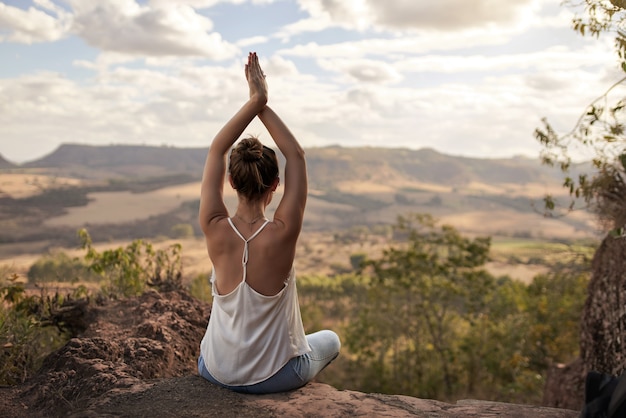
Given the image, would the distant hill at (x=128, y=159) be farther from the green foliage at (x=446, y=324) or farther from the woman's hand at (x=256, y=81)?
the woman's hand at (x=256, y=81)

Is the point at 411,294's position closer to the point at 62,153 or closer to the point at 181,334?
the point at 181,334

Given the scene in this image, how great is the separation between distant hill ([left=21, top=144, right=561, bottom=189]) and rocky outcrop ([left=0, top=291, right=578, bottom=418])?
100040mm

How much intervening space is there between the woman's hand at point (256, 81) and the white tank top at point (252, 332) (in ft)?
2.72

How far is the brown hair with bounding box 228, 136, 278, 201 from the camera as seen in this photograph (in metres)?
3.40

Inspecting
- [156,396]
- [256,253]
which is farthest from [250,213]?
[156,396]

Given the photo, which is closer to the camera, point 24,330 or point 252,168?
point 252,168

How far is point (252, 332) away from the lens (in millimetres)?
3559

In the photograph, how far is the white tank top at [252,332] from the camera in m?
3.52

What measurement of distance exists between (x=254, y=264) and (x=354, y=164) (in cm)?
11339

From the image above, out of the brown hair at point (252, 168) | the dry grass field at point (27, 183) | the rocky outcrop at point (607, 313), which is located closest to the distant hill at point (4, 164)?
the dry grass field at point (27, 183)

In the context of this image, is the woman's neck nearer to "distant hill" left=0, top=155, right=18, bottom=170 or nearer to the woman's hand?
the woman's hand

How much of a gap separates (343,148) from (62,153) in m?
58.3

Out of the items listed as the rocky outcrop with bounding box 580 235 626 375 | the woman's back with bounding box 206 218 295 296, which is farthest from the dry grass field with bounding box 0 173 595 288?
the woman's back with bounding box 206 218 295 296

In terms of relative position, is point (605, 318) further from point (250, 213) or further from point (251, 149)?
point (251, 149)
